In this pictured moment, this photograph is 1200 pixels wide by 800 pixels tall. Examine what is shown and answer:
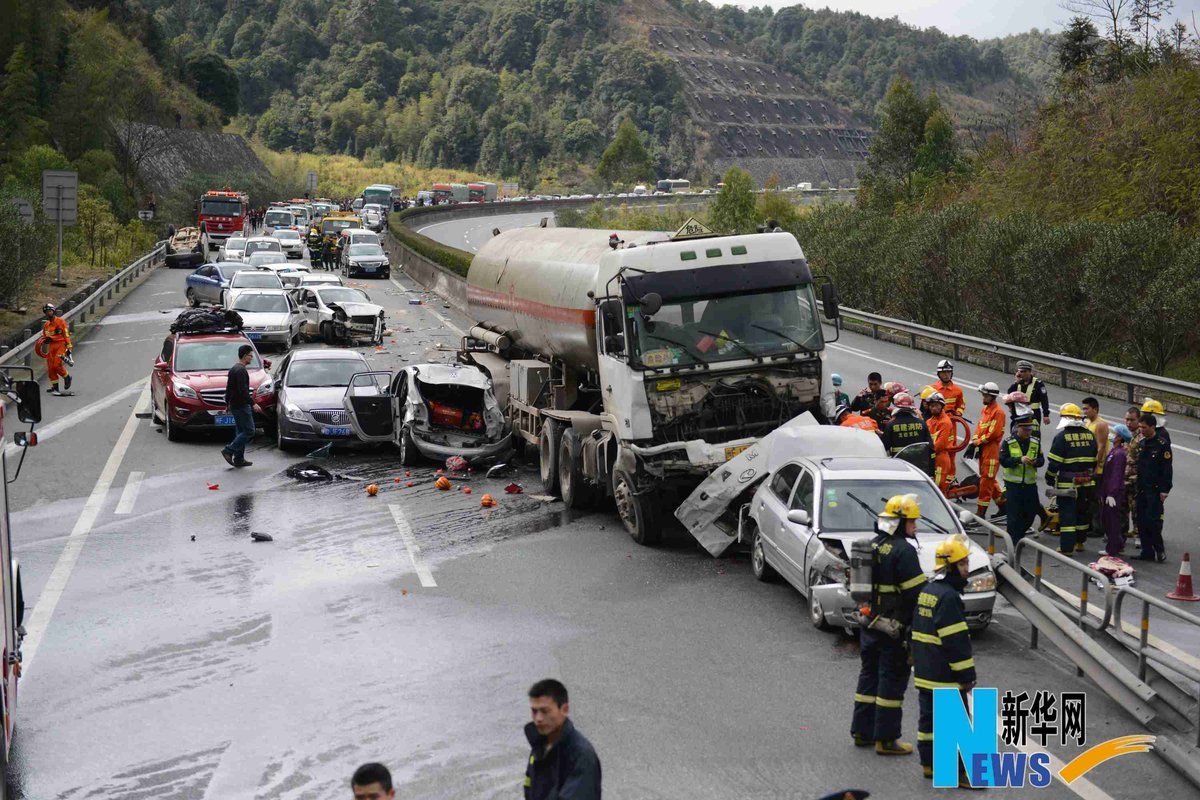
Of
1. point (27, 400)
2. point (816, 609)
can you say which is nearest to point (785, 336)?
point (816, 609)

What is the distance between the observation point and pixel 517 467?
21.7m

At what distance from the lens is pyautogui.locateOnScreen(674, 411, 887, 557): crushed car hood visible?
1445 cm

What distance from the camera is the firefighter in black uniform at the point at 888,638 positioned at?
30.7 feet

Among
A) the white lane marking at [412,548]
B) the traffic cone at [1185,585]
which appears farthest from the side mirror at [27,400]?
the traffic cone at [1185,585]

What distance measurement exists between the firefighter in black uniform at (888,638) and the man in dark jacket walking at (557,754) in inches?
143

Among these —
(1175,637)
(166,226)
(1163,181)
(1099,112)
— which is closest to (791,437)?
(1175,637)

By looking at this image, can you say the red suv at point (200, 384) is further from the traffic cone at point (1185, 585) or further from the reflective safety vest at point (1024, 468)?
the traffic cone at point (1185, 585)

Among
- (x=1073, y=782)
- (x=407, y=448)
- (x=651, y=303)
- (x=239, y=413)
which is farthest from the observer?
(x=407, y=448)

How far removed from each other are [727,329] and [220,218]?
2486 inches

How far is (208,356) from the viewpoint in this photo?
973 inches

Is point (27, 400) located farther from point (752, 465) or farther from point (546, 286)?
point (546, 286)

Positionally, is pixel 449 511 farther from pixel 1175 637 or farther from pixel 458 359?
pixel 1175 637

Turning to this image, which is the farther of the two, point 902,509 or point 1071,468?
point 1071,468

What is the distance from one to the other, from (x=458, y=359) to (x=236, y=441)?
449 cm
